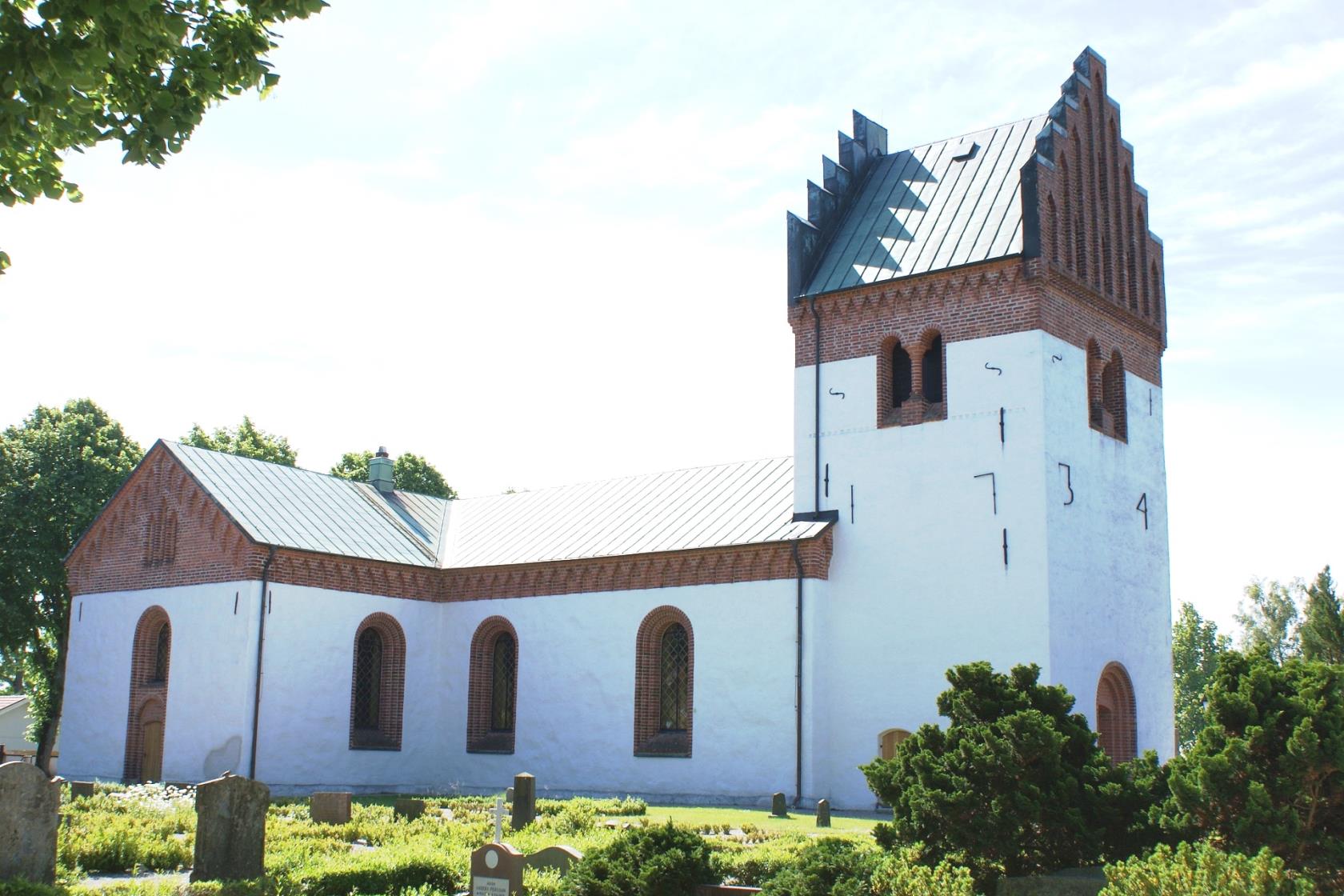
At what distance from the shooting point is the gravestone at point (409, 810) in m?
20.3

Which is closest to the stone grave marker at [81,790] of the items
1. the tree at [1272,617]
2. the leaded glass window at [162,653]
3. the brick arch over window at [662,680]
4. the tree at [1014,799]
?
the leaded glass window at [162,653]

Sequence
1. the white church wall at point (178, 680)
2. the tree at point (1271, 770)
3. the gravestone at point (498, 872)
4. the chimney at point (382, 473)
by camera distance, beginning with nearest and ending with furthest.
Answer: the tree at point (1271, 770) → the gravestone at point (498, 872) → the white church wall at point (178, 680) → the chimney at point (382, 473)

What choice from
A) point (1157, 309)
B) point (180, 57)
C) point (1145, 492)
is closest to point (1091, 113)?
point (1157, 309)

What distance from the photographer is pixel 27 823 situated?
13797 millimetres

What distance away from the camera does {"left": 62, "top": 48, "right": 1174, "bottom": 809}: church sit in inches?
909

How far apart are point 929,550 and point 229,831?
1304cm

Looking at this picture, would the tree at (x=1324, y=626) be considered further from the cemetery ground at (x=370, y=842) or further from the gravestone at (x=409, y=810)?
the gravestone at (x=409, y=810)

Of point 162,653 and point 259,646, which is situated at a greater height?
point 259,646

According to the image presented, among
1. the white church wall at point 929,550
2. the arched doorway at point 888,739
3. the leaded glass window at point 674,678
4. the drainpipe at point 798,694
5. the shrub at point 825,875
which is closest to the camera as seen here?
the shrub at point 825,875

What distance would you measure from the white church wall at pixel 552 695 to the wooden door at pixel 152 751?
3.09m

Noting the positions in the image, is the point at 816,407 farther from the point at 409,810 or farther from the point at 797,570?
the point at 409,810

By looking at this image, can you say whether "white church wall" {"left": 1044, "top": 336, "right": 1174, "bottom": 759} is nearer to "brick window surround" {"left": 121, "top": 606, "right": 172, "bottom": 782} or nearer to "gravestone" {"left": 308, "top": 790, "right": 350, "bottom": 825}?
"gravestone" {"left": 308, "top": 790, "right": 350, "bottom": 825}

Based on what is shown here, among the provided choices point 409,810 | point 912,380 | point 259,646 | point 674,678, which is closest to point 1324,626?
point 912,380

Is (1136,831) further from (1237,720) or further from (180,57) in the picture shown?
(180,57)
